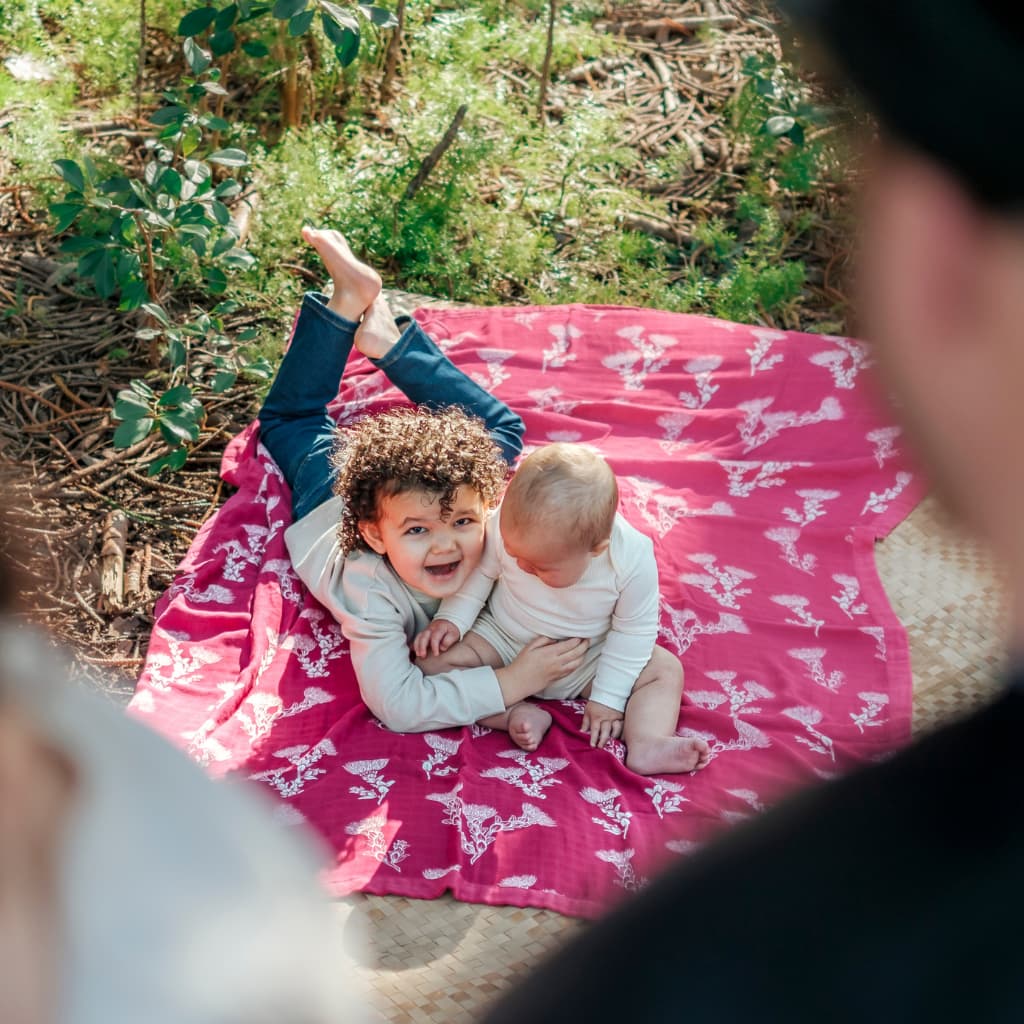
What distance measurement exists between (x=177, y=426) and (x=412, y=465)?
0.71 m

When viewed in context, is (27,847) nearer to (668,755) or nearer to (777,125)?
(668,755)

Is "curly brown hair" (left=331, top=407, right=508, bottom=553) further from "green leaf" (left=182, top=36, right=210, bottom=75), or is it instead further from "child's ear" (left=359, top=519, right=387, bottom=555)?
"green leaf" (left=182, top=36, right=210, bottom=75)

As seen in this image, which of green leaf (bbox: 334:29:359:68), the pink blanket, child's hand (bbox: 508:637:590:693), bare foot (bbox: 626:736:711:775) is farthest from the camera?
green leaf (bbox: 334:29:359:68)

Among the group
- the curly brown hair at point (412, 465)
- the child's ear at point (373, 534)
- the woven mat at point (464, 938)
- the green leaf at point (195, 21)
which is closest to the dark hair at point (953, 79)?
the woven mat at point (464, 938)

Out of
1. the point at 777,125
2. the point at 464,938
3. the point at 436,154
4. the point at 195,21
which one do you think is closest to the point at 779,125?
the point at 777,125

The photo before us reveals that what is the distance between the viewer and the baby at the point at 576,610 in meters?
2.34

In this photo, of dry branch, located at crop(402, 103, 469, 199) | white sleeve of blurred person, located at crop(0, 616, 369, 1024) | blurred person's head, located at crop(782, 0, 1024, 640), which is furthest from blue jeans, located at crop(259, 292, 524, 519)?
blurred person's head, located at crop(782, 0, 1024, 640)

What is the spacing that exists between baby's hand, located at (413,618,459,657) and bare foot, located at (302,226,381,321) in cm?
97

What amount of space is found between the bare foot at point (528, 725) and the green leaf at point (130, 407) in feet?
3.73

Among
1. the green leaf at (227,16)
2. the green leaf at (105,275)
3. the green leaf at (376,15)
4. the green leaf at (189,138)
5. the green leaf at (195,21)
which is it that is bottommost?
the green leaf at (105,275)

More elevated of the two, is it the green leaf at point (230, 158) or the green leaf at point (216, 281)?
the green leaf at point (230, 158)

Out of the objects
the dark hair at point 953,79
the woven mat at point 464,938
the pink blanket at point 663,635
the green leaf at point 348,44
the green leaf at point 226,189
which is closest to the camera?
the dark hair at point 953,79

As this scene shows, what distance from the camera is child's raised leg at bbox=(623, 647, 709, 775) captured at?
7.87 feet

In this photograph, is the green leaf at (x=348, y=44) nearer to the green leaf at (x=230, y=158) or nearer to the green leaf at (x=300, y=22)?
the green leaf at (x=300, y=22)
